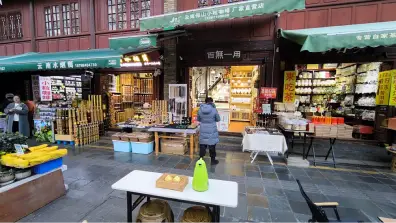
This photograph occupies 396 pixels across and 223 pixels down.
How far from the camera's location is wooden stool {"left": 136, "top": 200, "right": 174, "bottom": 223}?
7.29 ft

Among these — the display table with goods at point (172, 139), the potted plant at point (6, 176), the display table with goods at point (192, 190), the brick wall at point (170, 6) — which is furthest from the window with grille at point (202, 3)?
the potted plant at point (6, 176)

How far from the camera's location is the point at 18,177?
3.14 m

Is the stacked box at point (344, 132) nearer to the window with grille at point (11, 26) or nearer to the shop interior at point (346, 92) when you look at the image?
the shop interior at point (346, 92)

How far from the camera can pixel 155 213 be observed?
2.39 meters

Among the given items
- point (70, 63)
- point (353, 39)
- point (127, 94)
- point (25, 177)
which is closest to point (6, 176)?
point (25, 177)

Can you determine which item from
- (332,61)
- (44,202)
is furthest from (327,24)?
(44,202)

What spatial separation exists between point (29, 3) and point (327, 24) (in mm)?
14159

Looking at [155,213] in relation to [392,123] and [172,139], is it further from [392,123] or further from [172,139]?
[392,123]

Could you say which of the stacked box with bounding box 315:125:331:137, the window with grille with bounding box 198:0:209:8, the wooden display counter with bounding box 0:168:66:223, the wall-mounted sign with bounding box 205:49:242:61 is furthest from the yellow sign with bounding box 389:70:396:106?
the wooden display counter with bounding box 0:168:66:223

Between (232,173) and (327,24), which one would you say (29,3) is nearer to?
(232,173)

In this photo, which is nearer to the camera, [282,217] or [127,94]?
[282,217]

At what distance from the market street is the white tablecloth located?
1.71ft

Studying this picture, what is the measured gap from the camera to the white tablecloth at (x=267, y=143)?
5.16 meters

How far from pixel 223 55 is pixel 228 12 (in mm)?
2198
